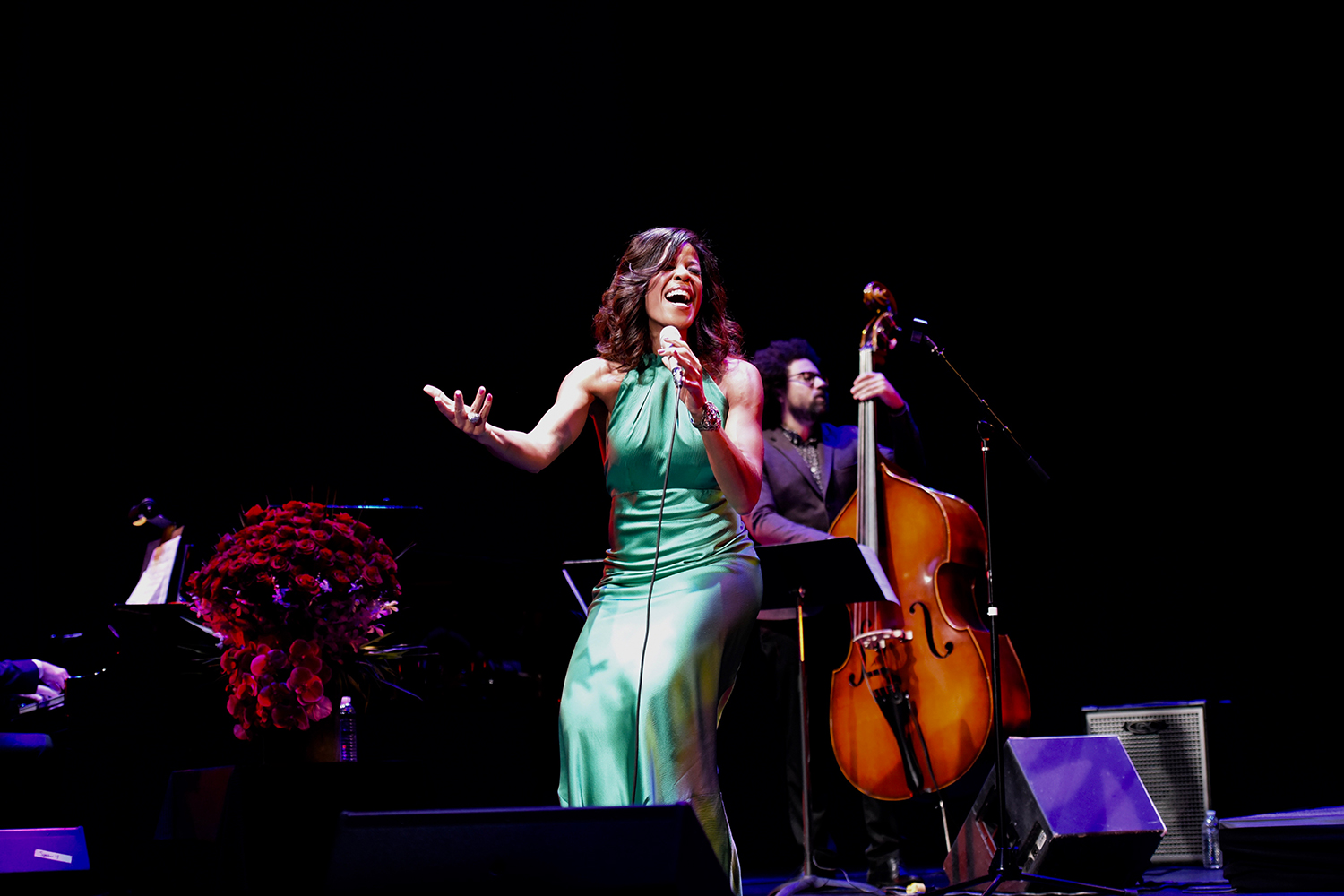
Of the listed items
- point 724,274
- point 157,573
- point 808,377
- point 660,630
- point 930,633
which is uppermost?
point 724,274

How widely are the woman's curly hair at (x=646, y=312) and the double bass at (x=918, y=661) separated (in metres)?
1.67

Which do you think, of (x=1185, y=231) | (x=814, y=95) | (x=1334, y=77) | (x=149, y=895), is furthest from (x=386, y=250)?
(x=1334, y=77)

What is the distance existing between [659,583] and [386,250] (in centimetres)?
346

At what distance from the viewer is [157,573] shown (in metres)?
3.98

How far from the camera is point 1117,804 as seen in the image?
11.6 ft

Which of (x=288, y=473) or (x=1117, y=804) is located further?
(x=288, y=473)

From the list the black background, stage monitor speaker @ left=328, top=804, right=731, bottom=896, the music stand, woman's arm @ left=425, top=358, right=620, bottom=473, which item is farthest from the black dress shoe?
stage monitor speaker @ left=328, top=804, right=731, bottom=896

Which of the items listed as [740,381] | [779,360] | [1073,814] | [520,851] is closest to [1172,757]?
[1073,814]

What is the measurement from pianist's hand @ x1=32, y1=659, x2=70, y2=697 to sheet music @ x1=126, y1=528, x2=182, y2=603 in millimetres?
310

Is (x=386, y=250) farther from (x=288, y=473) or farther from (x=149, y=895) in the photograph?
(x=149, y=895)

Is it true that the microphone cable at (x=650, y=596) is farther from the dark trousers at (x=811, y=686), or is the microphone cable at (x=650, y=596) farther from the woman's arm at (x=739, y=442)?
the dark trousers at (x=811, y=686)

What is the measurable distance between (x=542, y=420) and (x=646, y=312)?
312mm

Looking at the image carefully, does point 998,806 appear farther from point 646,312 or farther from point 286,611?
point 286,611

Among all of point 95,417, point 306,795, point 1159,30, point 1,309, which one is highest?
point 1159,30
